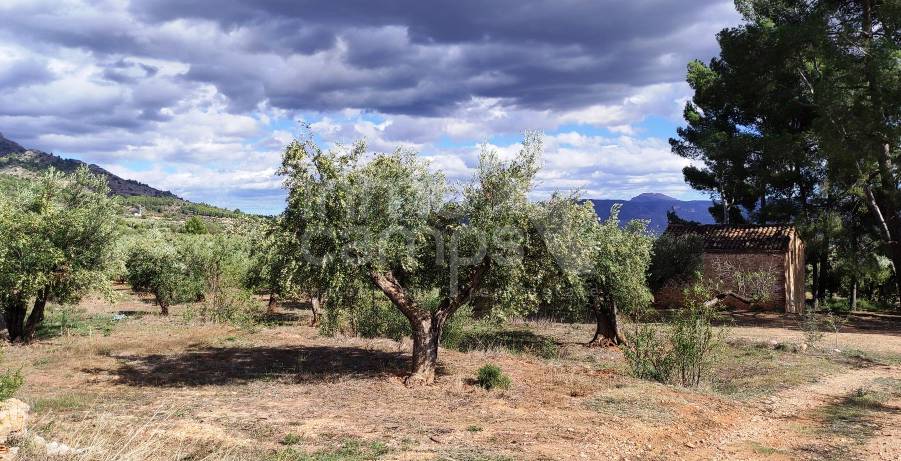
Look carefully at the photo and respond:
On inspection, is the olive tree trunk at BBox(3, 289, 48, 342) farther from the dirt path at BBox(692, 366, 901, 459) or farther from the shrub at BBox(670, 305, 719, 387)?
the dirt path at BBox(692, 366, 901, 459)

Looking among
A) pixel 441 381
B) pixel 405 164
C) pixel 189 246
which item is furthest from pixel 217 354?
pixel 189 246

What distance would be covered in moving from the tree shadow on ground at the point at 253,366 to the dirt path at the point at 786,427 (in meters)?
8.71

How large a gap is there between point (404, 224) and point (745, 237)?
1188 inches

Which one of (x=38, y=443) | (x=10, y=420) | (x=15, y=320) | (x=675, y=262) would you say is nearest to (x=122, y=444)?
(x=38, y=443)

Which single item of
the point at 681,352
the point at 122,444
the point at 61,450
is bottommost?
the point at 122,444

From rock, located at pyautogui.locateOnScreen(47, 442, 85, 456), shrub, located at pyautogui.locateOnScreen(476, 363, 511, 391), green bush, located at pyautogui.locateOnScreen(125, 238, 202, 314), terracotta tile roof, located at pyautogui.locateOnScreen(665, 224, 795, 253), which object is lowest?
shrub, located at pyautogui.locateOnScreen(476, 363, 511, 391)

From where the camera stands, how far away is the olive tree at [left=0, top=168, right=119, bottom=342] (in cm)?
2044

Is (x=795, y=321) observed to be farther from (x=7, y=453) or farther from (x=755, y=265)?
(x=7, y=453)

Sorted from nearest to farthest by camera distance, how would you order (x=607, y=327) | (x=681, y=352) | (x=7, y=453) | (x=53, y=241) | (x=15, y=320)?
(x=7, y=453) < (x=681, y=352) < (x=53, y=241) < (x=15, y=320) < (x=607, y=327)

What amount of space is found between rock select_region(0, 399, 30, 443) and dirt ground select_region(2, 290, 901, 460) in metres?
0.66

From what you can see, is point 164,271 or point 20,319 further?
point 164,271

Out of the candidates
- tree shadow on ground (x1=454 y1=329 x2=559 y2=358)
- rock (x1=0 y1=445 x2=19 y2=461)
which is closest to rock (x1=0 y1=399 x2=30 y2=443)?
rock (x1=0 y1=445 x2=19 y2=461)

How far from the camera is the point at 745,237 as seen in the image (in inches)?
1487

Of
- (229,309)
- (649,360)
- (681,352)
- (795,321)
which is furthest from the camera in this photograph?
(795,321)
